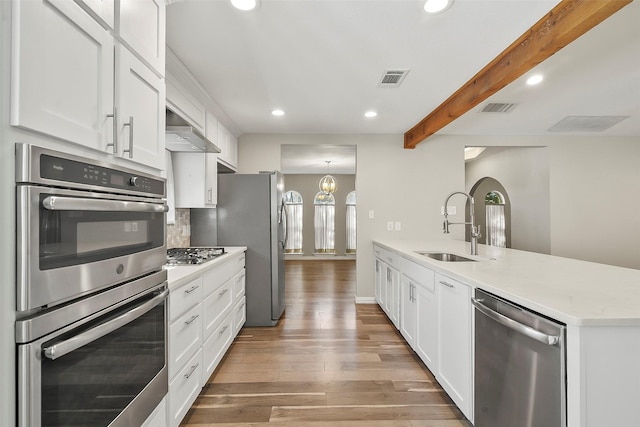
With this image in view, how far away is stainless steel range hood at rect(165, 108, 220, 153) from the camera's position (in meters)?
2.28

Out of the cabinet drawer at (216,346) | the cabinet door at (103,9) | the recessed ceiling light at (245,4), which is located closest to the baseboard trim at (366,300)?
the cabinet drawer at (216,346)

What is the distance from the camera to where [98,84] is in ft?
3.37

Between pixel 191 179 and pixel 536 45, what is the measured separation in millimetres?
2873

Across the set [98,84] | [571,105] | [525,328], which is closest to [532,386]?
[525,328]

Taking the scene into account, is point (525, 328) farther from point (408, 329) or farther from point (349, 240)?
point (349, 240)

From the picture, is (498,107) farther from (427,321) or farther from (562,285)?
(562,285)

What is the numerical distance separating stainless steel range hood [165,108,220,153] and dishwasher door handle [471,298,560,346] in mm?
2133

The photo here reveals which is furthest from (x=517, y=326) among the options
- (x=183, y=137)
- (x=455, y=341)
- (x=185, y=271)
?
(x=183, y=137)

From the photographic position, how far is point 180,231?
3.31 meters

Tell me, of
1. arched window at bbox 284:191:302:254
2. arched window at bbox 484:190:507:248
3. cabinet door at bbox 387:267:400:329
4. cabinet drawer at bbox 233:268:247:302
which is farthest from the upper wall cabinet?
arched window at bbox 284:191:302:254

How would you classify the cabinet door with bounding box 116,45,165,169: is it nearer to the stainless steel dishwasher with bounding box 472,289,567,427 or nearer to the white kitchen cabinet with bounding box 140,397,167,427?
the white kitchen cabinet with bounding box 140,397,167,427

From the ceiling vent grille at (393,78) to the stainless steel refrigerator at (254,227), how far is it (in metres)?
1.51

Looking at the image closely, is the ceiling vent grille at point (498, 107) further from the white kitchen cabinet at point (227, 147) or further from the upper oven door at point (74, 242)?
the upper oven door at point (74, 242)

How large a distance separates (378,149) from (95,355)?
13.2 feet
